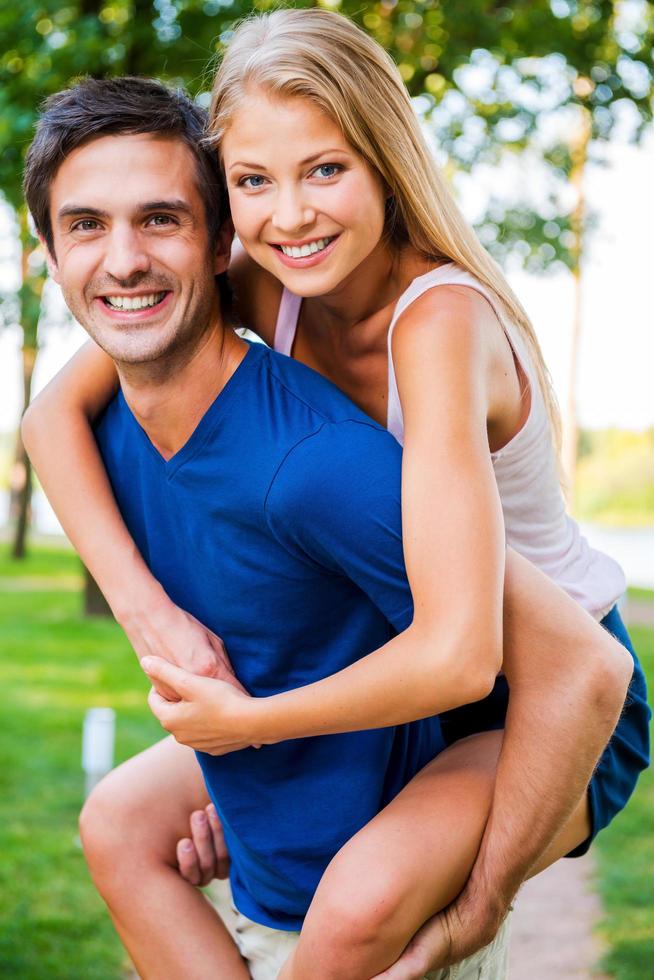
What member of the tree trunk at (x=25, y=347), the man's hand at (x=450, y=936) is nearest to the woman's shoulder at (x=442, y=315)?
the man's hand at (x=450, y=936)

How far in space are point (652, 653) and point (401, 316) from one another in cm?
1015

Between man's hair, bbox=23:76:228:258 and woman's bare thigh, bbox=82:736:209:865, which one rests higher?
man's hair, bbox=23:76:228:258

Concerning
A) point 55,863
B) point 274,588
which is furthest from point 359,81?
point 55,863

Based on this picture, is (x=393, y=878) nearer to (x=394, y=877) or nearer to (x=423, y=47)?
(x=394, y=877)

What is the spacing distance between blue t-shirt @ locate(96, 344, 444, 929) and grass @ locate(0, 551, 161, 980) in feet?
9.24

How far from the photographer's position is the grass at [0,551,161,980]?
5.03 m

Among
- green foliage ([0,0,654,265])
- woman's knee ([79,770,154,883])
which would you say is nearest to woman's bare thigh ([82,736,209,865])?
woman's knee ([79,770,154,883])

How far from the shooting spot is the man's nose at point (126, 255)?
2.19m

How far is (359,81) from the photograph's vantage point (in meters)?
2.21

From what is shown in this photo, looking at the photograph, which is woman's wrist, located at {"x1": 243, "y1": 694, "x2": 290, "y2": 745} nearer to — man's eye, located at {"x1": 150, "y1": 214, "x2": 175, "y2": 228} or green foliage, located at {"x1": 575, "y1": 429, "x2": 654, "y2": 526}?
man's eye, located at {"x1": 150, "y1": 214, "x2": 175, "y2": 228}

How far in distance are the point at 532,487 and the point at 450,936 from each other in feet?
3.00

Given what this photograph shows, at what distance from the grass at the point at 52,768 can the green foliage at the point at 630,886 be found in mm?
2196

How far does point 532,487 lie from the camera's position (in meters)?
2.44

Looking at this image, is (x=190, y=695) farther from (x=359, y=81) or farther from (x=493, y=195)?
(x=493, y=195)
